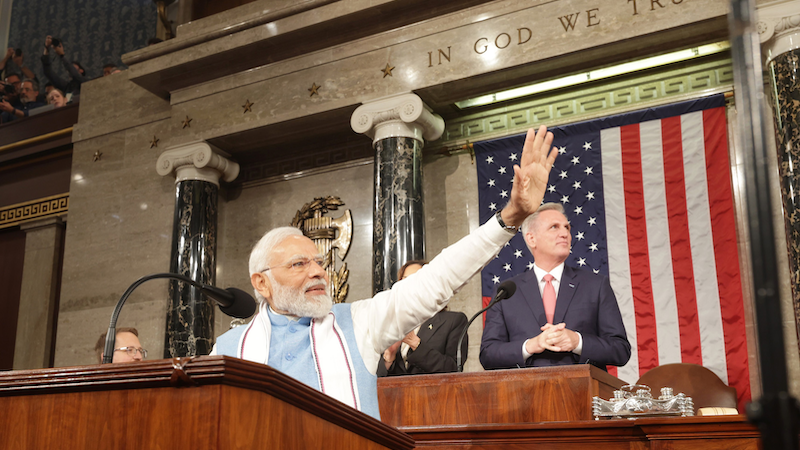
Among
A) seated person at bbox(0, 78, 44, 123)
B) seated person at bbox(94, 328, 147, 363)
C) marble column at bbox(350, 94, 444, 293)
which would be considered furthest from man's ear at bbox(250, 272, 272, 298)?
seated person at bbox(0, 78, 44, 123)

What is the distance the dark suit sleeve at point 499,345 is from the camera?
12.7ft

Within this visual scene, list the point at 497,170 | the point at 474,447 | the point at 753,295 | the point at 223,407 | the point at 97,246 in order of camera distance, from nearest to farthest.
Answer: the point at 753,295 → the point at 223,407 → the point at 474,447 → the point at 497,170 → the point at 97,246

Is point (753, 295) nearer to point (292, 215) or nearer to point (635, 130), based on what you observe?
point (635, 130)

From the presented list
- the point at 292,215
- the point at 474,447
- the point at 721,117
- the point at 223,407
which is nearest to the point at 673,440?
the point at 474,447

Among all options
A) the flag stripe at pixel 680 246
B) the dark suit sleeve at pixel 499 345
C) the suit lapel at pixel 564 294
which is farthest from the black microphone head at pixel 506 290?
the flag stripe at pixel 680 246

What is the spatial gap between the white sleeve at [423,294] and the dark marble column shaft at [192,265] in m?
5.22

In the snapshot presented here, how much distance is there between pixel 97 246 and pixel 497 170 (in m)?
Answer: 4.93

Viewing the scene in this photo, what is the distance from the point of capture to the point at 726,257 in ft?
20.6

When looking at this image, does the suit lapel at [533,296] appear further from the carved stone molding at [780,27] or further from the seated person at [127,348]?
the carved stone molding at [780,27]

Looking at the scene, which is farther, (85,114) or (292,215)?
(85,114)

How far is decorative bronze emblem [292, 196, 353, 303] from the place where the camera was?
26.2 feet

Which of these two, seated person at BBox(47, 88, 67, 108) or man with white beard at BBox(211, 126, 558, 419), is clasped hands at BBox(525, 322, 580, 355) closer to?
man with white beard at BBox(211, 126, 558, 419)

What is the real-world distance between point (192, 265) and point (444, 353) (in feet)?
13.5

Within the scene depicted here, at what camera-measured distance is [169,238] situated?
8.61 metres
